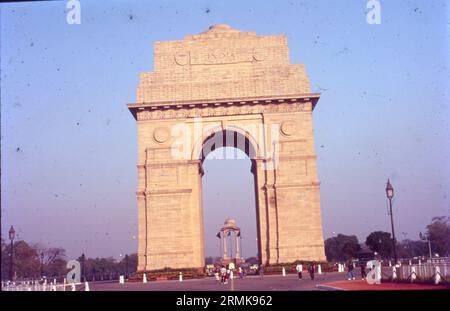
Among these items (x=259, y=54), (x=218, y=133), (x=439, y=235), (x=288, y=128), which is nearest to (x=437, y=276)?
(x=288, y=128)

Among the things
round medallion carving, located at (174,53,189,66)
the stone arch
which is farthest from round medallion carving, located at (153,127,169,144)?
round medallion carving, located at (174,53,189,66)

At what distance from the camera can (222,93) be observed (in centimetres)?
3438

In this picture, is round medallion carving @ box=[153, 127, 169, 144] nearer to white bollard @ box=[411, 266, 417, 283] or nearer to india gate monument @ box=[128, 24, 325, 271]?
india gate monument @ box=[128, 24, 325, 271]

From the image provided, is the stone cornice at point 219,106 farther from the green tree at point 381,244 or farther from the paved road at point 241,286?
the green tree at point 381,244

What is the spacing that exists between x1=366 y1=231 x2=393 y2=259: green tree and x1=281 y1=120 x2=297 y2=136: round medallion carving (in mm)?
51579

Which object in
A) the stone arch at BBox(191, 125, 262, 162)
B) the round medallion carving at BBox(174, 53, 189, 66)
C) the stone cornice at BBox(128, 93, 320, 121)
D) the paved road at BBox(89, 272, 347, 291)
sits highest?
the round medallion carving at BBox(174, 53, 189, 66)

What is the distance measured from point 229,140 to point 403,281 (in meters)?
19.3

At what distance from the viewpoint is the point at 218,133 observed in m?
35.4

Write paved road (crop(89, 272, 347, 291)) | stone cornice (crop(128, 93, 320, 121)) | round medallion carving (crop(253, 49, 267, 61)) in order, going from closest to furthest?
paved road (crop(89, 272, 347, 291)), stone cornice (crop(128, 93, 320, 121)), round medallion carving (crop(253, 49, 267, 61))

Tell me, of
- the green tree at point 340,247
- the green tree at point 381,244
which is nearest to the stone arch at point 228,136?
the green tree at point 381,244

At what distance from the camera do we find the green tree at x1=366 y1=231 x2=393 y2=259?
270 feet

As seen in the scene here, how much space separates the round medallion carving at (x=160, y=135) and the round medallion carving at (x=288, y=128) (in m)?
6.96

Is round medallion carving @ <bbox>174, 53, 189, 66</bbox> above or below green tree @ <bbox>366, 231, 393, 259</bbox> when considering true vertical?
above

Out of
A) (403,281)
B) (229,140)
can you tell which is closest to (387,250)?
(229,140)
